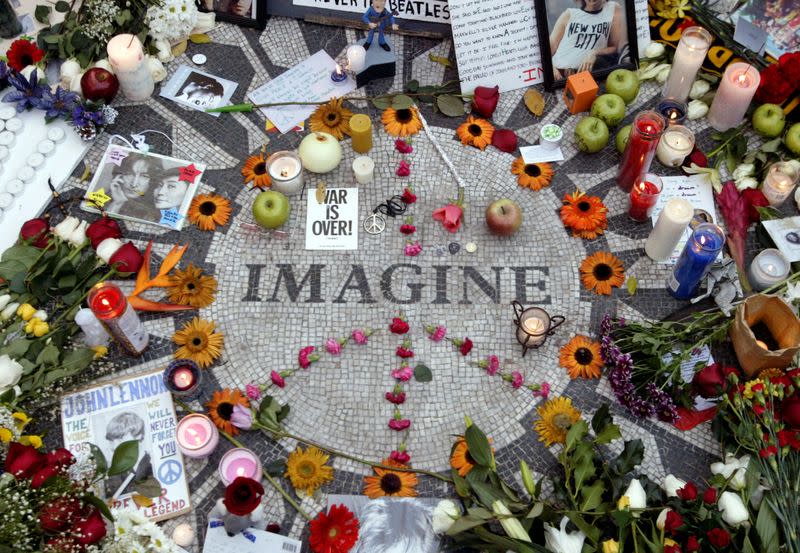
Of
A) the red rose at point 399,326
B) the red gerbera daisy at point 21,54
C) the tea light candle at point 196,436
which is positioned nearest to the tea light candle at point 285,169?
the red rose at point 399,326

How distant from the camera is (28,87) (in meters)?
2.98

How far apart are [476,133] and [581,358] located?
3.27 ft

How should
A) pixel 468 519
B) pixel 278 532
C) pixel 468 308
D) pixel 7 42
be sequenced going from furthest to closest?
pixel 7 42 < pixel 468 308 < pixel 278 532 < pixel 468 519

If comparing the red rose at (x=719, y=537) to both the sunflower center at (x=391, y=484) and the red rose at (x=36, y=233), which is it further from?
the red rose at (x=36, y=233)

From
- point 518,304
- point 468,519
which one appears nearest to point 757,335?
point 518,304

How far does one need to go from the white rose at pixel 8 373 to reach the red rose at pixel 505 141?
6.11ft

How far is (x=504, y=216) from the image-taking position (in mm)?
2777

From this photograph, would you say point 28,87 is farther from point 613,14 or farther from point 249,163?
point 613,14

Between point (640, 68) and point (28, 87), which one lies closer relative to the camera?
point (28, 87)

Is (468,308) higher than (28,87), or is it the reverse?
(28,87)

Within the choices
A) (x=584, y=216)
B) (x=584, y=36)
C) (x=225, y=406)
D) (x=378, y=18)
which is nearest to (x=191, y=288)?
(x=225, y=406)

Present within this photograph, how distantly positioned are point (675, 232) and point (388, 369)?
109cm

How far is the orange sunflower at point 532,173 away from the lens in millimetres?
2953

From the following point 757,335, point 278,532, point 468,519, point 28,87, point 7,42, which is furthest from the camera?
point 7,42
